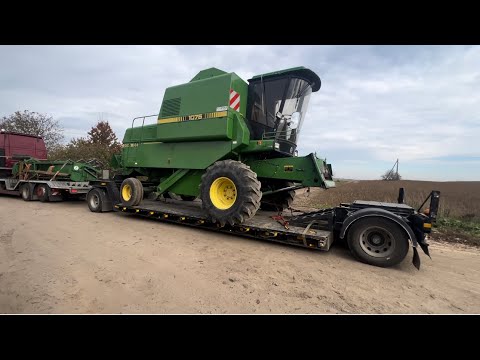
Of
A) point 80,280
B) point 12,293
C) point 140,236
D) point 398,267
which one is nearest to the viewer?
point 12,293

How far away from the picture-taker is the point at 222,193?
5668 millimetres

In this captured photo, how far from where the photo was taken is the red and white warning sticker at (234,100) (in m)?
5.81

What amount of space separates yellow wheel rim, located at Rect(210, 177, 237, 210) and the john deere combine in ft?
0.08

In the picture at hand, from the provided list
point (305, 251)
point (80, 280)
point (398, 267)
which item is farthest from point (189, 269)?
point (398, 267)

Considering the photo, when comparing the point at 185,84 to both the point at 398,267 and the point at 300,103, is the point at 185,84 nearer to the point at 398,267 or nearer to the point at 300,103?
the point at 300,103

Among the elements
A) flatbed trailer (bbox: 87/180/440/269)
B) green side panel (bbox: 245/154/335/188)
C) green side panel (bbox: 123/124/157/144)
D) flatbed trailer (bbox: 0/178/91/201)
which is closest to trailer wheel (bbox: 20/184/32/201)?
flatbed trailer (bbox: 0/178/91/201)

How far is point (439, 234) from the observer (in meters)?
6.50

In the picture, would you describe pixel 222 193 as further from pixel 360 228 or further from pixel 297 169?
pixel 360 228

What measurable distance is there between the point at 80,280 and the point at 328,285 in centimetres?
342

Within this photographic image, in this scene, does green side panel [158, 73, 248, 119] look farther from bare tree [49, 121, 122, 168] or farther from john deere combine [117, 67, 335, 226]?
bare tree [49, 121, 122, 168]

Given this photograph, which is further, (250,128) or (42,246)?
(250,128)

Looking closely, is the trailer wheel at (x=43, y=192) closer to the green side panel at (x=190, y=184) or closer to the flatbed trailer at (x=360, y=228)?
the green side panel at (x=190, y=184)

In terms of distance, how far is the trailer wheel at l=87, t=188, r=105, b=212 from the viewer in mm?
8044

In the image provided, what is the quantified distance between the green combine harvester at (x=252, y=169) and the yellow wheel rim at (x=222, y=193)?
0.08ft
